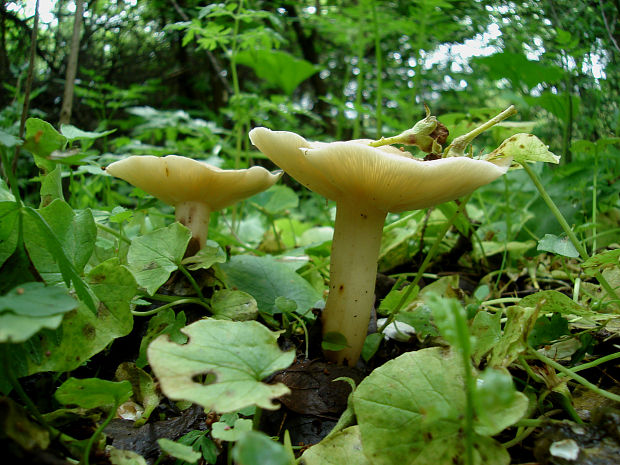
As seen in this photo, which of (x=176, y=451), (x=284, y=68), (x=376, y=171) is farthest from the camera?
(x=284, y=68)

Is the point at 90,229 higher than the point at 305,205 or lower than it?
higher

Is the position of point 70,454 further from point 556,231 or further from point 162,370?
point 556,231

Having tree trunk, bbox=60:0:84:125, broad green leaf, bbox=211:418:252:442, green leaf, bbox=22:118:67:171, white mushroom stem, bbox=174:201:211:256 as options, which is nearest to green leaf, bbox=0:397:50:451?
broad green leaf, bbox=211:418:252:442

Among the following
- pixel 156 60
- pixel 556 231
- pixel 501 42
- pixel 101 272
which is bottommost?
pixel 556 231

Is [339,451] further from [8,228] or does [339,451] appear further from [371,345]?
[8,228]

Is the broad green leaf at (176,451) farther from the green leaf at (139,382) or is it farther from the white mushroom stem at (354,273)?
the white mushroom stem at (354,273)

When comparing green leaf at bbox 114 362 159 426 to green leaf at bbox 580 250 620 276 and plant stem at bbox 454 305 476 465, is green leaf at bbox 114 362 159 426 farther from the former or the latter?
green leaf at bbox 580 250 620 276

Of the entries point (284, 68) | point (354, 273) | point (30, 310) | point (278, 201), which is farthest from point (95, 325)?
point (284, 68)

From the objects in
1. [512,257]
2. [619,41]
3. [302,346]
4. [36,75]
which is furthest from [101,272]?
[36,75]
